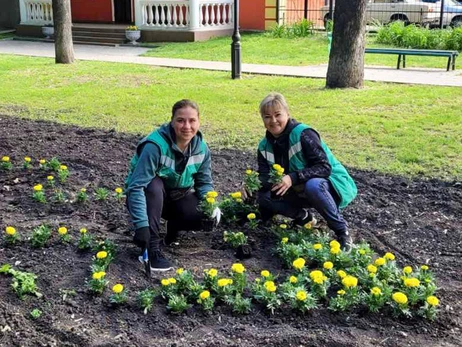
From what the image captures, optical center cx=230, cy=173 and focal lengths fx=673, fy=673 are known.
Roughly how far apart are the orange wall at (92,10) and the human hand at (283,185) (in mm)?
24011

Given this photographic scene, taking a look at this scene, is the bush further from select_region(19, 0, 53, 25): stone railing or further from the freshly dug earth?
select_region(19, 0, 53, 25): stone railing

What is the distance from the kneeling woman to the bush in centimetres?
1487

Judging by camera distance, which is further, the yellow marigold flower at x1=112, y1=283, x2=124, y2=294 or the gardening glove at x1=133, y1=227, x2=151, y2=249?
the gardening glove at x1=133, y1=227, x2=151, y2=249

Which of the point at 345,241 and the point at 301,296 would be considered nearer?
the point at 301,296

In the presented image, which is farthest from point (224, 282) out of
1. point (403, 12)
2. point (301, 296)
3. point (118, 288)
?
point (403, 12)

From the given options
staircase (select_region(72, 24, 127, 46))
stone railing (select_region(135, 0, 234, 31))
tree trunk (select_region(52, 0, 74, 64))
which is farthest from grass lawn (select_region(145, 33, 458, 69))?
tree trunk (select_region(52, 0, 74, 64))

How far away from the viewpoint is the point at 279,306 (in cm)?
386

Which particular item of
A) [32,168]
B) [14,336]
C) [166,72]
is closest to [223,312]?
[14,336]

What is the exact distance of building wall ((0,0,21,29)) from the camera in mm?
30406

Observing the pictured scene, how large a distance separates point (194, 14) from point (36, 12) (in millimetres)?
7789

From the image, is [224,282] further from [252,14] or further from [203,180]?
[252,14]

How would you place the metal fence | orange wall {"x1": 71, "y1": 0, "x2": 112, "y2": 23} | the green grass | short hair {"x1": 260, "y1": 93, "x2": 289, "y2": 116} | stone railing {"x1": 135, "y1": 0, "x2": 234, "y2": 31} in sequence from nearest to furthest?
short hair {"x1": 260, "y1": 93, "x2": 289, "y2": 116} → the green grass → stone railing {"x1": 135, "y1": 0, "x2": 234, "y2": 31} → the metal fence → orange wall {"x1": 71, "y1": 0, "x2": 112, "y2": 23}

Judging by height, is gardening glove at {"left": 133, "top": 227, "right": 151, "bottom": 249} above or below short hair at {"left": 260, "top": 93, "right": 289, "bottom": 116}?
below

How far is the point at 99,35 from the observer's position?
2398 centimetres
